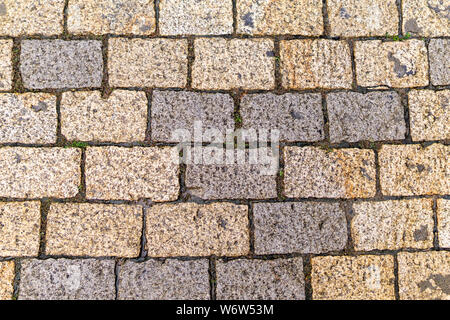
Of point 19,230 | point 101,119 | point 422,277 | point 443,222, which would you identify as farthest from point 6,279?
point 443,222

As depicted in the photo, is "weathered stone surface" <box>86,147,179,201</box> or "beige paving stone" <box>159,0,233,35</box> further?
"beige paving stone" <box>159,0,233,35</box>

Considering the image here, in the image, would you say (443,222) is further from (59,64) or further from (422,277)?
(59,64)

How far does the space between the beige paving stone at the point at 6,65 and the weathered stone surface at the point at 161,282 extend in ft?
5.47

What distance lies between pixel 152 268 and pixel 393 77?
2.41 m

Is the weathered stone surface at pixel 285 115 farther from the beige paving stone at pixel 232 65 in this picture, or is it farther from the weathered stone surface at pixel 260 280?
the weathered stone surface at pixel 260 280

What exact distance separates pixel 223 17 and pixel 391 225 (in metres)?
2.10

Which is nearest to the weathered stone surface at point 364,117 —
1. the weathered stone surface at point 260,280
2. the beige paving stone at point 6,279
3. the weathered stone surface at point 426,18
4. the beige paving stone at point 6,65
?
the weathered stone surface at point 426,18

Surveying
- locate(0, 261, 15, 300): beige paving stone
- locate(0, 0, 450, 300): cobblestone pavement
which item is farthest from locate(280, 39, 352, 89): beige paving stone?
locate(0, 261, 15, 300): beige paving stone

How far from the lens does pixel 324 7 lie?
2.90 m

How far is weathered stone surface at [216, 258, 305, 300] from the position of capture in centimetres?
269

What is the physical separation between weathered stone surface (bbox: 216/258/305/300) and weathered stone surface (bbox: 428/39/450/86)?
1.85 metres

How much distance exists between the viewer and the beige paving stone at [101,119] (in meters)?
2.73

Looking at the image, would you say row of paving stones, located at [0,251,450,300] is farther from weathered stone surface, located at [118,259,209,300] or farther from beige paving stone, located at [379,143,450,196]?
beige paving stone, located at [379,143,450,196]

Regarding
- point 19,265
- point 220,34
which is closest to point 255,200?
point 220,34
